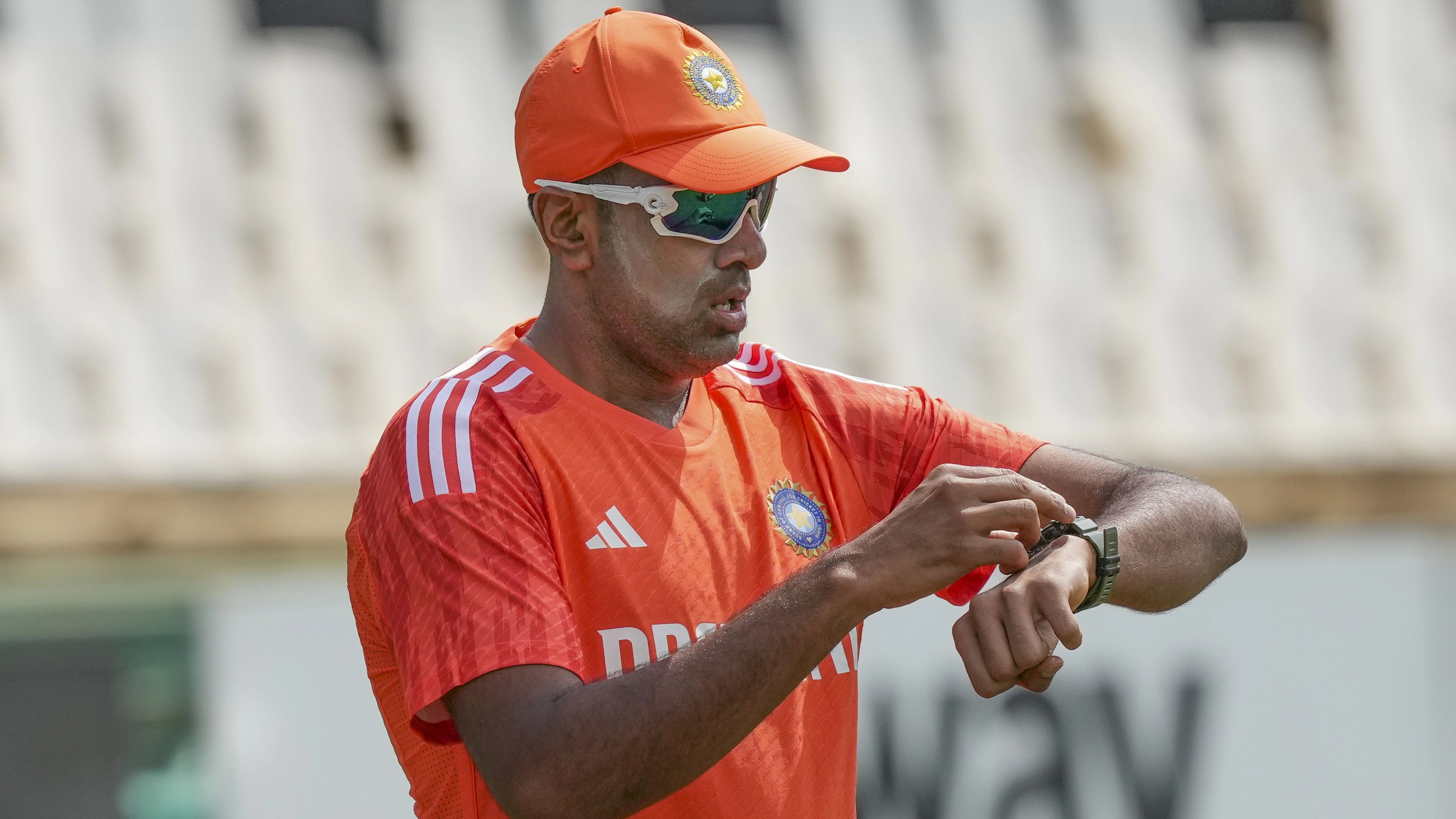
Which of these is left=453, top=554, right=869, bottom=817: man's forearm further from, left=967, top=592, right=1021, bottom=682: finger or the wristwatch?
the wristwatch

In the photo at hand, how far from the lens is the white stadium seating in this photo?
5.49 metres

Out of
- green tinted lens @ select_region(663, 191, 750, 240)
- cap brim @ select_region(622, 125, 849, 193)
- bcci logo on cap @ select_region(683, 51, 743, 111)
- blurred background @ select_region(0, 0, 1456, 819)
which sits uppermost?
bcci logo on cap @ select_region(683, 51, 743, 111)

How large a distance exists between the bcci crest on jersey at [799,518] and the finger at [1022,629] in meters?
0.37

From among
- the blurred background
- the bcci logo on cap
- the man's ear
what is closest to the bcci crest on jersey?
the man's ear

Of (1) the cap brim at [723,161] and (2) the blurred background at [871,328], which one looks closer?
(1) the cap brim at [723,161]

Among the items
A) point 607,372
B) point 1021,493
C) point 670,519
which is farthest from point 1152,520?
point 607,372

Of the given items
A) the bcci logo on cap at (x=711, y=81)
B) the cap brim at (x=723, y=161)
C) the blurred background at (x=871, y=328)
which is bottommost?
the blurred background at (x=871, y=328)

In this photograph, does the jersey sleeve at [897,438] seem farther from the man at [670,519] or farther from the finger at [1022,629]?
the finger at [1022,629]

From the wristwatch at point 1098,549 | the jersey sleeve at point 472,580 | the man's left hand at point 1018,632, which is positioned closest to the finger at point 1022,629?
the man's left hand at point 1018,632

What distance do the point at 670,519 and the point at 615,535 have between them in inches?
3.0

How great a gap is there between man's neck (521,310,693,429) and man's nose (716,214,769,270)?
0.55 ft

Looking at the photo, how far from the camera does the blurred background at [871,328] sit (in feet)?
16.3

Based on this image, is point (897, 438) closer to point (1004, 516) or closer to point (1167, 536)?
point (1167, 536)

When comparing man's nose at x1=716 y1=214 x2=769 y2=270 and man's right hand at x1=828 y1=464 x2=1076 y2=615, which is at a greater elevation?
man's nose at x1=716 y1=214 x2=769 y2=270
